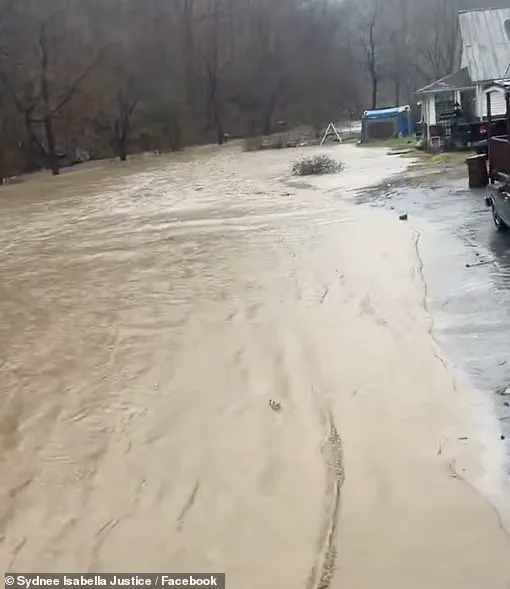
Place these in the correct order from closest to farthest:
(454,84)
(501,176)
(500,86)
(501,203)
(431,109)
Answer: (501,203)
(501,176)
(500,86)
(454,84)
(431,109)

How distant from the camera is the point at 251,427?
7258mm

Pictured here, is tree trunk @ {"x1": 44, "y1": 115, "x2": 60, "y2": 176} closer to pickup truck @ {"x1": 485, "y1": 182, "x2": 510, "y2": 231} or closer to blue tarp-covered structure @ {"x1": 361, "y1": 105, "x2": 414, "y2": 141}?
blue tarp-covered structure @ {"x1": 361, "y1": 105, "x2": 414, "y2": 141}

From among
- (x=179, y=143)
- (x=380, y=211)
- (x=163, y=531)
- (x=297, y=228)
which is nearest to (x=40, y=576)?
(x=163, y=531)

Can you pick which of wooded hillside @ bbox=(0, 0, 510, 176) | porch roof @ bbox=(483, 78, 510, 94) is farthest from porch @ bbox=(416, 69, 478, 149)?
wooded hillside @ bbox=(0, 0, 510, 176)

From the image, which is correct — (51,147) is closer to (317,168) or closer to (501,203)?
(317,168)

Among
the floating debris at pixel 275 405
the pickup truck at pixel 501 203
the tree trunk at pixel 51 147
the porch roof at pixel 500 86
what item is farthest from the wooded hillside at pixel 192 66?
the floating debris at pixel 275 405

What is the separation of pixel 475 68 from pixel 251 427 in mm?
34375

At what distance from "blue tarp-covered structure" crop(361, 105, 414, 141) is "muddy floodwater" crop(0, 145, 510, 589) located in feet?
132

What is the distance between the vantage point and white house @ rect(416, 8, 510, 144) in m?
38.0

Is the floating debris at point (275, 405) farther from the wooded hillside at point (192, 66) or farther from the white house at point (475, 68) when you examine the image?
the wooded hillside at point (192, 66)

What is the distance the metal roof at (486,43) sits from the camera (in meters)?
38.1

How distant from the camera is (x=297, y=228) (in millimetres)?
18219

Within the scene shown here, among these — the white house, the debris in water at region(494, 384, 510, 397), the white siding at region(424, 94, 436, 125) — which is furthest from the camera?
the white siding at region(424, 94, 436, 125)

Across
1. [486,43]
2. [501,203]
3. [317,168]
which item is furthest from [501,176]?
[486,43]
